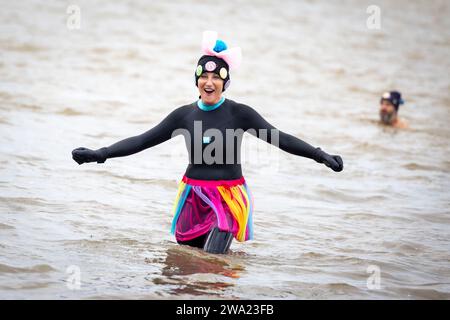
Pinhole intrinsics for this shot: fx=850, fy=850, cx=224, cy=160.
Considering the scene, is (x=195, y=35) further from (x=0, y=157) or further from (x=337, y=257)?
(x=337, y=257)

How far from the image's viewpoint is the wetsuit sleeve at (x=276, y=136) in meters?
6.68

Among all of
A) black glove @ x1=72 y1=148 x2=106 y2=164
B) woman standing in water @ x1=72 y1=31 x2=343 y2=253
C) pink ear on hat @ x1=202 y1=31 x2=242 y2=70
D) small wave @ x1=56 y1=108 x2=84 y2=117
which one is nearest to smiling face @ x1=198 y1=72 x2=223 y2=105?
woman standing in water @ x1=72 y1=31 x2=343 y2=253

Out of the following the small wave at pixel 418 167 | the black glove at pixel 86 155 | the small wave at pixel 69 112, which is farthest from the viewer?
the small wave at pixel 69 112

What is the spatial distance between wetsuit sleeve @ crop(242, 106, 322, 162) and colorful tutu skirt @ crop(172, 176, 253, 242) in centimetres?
46

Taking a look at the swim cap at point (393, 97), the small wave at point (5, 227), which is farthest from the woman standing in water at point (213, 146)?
the swim cap at point (393, 97)

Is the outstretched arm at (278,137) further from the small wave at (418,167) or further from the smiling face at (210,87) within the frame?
the small wave at (418,167)

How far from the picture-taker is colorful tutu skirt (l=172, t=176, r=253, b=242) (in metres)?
6.82

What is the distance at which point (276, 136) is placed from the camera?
22.2 ft

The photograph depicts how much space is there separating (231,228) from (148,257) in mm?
746

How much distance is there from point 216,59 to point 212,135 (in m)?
0.64

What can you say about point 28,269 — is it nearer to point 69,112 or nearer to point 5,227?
point 5,227

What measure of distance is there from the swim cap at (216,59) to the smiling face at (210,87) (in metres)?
0.04

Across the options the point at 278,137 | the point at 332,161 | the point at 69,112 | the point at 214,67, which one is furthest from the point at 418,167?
the point at 214,67

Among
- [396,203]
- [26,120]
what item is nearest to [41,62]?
[26,120]
